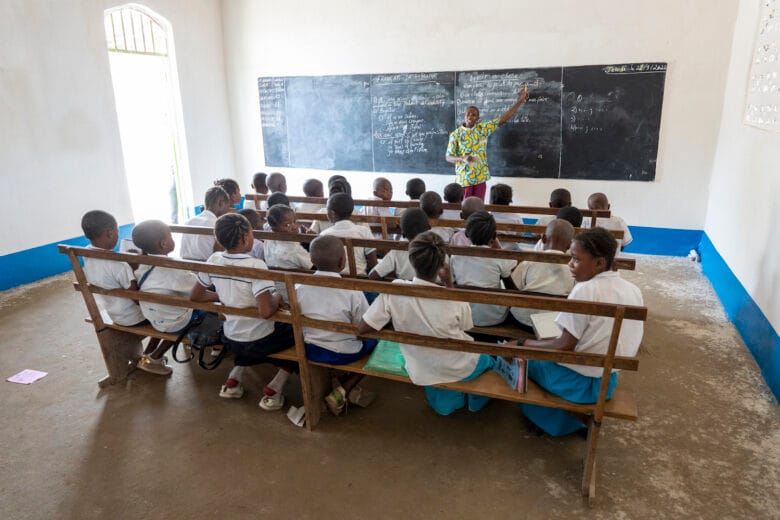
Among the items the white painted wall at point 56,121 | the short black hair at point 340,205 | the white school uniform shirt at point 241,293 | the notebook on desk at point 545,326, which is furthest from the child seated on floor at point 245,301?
the white painted wall at point 56,121

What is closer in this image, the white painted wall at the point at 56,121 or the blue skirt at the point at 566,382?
the blue skirt at the point at 566,382

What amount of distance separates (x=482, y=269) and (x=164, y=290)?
1.96m

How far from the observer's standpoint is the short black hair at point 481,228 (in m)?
3.06

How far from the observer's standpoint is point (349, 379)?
9.72ft

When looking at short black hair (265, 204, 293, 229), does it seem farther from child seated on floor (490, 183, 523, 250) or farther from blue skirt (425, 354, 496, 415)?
child seated on floor (490, 183, 523, 250)

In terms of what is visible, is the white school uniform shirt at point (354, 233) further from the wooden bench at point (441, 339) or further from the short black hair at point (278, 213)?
the wooden bench at point (441, 339)

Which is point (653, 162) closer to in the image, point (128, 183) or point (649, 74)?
point (649, 74)

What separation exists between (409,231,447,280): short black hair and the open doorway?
5.36m

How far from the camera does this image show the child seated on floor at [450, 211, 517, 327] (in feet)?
9.93

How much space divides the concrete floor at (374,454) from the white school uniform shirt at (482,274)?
52 cm

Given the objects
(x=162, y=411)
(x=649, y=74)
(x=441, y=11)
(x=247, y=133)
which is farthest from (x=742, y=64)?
(x=247, y=133)

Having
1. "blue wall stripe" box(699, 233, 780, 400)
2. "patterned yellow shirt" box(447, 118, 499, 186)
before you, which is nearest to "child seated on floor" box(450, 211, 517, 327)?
"blue wall stripe" box(699, 233, 780, 400)

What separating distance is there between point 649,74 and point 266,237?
4613mm

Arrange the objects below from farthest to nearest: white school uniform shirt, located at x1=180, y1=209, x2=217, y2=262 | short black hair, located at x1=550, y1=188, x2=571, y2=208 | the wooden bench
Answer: short black hair, located at x1=550, y1=188, x2=571, y2=208 < white school uniform shirt, located at x1=180, y1=209, x2=217, y2=262 < the wooden bench
